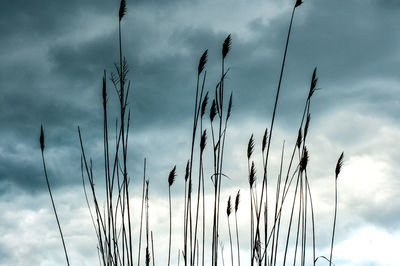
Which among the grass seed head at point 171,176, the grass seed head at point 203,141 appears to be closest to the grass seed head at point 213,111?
the grass seed head at point 203,141

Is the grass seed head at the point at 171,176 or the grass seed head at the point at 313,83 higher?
the grass seed head at the point at 313,83

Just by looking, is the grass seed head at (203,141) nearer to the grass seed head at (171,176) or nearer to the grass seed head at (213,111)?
the grass seed head at (213,111)

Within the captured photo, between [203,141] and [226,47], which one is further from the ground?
[226,47]

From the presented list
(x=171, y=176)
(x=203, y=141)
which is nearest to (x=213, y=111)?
(x=203, y=141)

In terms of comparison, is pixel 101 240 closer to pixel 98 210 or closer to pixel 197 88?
pixel 98 210

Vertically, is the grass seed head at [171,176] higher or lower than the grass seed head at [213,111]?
lower

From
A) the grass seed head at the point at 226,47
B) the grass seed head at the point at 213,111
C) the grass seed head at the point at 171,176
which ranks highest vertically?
the grass seed head at the point at 226,47

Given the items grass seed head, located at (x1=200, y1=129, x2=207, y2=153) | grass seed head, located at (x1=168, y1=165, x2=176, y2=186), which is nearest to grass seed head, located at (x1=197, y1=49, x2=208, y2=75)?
grass seed head, located at (x1=200, y1=129, x2=207, y2=153)

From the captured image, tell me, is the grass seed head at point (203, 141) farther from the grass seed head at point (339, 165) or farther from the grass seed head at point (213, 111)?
the grass seed head at point (339, 165)

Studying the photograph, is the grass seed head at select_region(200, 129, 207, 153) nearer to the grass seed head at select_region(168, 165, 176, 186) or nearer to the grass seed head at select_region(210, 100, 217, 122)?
the grass seed head at select_region(210, 100, 217, 122)

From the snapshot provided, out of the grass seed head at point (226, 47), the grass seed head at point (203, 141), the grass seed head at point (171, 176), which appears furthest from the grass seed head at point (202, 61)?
the grass seed head at point (171, 176)

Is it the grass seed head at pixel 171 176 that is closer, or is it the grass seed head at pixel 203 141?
the grass seed head at pixel 203 141

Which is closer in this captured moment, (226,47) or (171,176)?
(226,47)

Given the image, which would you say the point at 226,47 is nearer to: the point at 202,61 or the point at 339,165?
the point at 202,61
